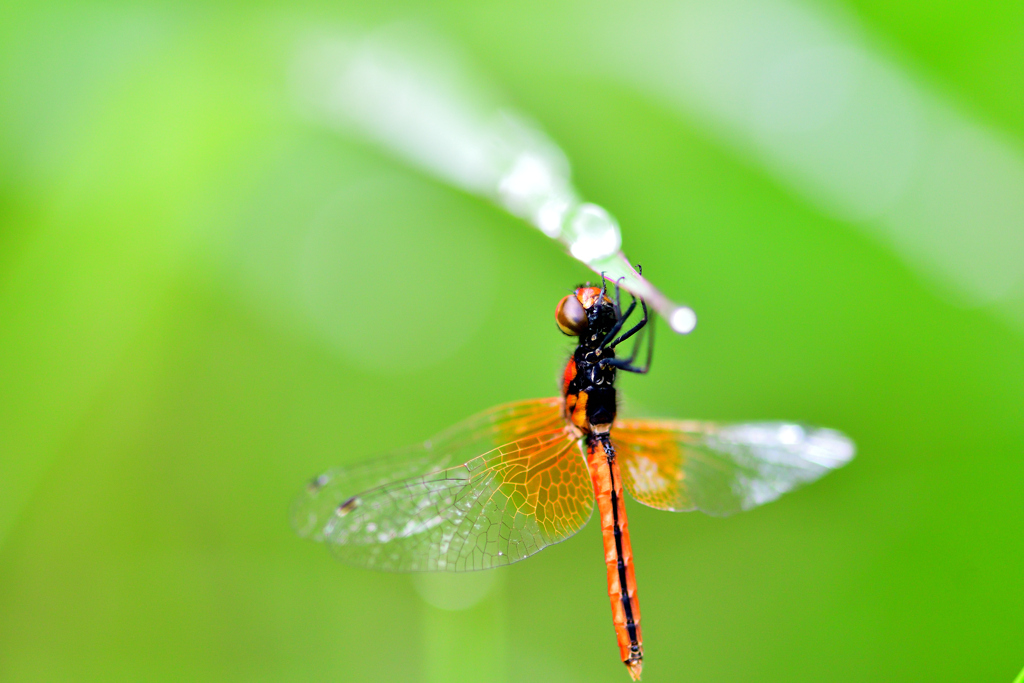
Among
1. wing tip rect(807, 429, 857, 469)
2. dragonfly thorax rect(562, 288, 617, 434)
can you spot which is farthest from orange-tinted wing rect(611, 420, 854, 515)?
dragonfly thorax rect(562, 288, 617, 434)

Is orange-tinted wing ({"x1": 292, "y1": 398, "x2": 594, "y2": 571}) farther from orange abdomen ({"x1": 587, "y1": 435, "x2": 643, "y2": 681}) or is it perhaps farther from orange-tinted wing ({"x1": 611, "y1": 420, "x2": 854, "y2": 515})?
orange-tinted wing ({"x1": 611, "y1": 420, "x2": 854, "y2": 515})

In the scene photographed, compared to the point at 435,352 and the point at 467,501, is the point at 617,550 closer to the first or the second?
the point at 467,501

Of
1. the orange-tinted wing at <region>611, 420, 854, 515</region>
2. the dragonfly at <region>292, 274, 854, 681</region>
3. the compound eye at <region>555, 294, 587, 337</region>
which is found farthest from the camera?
the orange-tinted wing at <region>611, 420, 854, 515</region>

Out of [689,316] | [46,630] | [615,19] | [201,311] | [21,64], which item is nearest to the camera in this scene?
[689,316]

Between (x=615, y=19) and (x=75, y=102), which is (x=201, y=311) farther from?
(x=615, y=19)

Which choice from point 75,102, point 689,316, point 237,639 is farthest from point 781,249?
point 237,639

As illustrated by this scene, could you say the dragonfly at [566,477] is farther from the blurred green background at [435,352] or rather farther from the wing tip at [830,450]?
the blurred green background at [435,352]

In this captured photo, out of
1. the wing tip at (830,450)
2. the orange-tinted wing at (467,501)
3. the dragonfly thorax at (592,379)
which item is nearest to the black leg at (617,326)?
the dragonfly thorax at (592,379)
